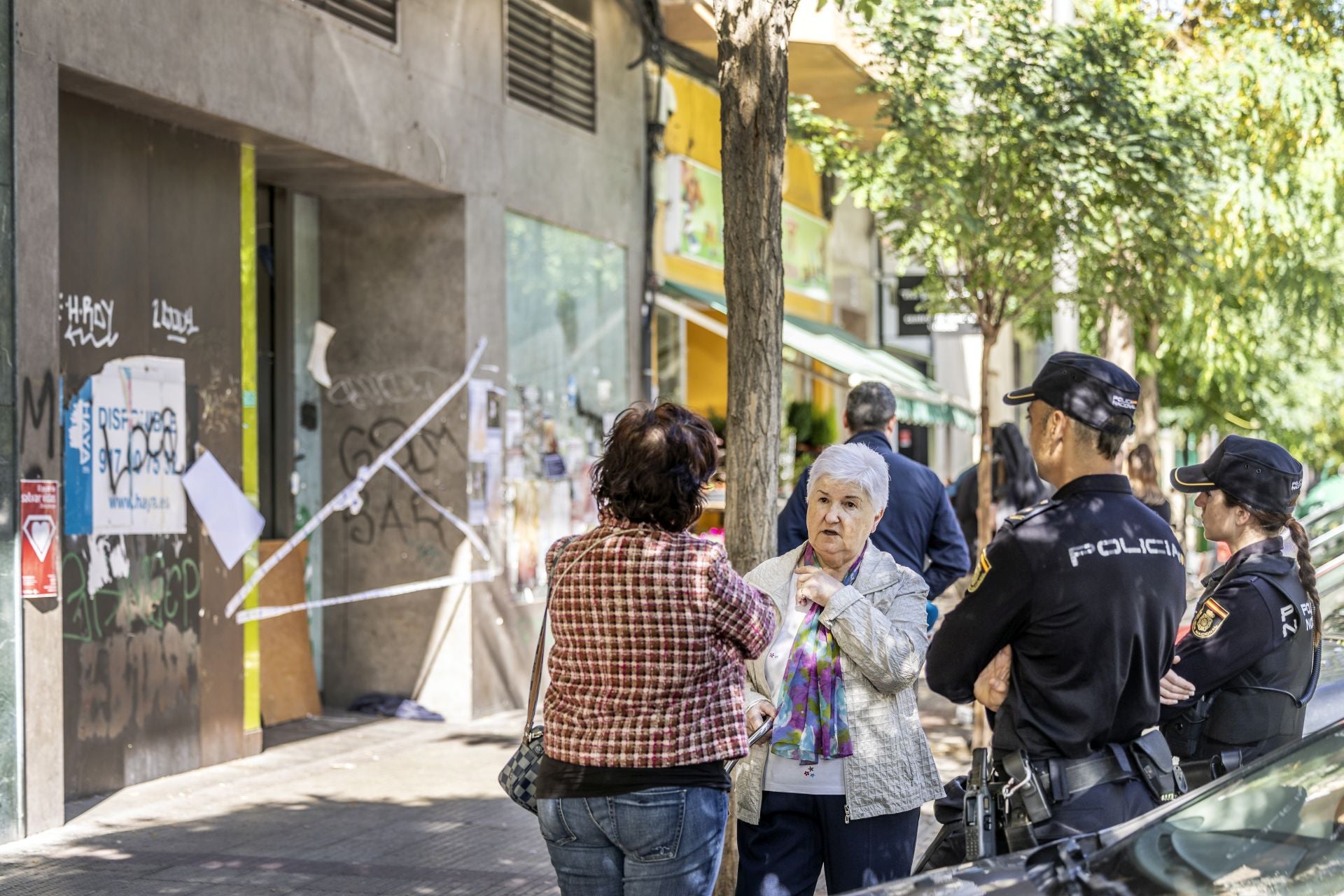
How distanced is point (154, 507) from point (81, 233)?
4.67 feet

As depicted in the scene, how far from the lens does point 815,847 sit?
4.18 meters

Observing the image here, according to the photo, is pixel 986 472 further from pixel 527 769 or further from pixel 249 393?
pixel 527 769

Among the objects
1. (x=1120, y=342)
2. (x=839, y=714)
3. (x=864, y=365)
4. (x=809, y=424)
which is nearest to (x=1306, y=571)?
(x=839, y=714)

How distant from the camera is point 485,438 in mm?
11133

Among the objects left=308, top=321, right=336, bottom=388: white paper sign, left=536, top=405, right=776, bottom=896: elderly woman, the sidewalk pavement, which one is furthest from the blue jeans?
left=308, top=321, right=336, bottom=388: white paper sign

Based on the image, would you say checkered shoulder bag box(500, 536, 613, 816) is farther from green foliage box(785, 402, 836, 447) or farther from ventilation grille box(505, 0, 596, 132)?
green foliage box(785, 402, 836, 447)

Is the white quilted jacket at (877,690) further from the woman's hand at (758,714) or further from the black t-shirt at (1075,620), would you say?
the black t-shirt at (1075,620)

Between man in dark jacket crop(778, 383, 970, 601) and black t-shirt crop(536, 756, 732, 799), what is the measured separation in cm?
304

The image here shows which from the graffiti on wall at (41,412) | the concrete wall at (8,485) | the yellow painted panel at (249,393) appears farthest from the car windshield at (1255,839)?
the yellow painted panel at (249,393)

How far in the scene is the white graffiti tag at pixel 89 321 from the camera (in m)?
7.79

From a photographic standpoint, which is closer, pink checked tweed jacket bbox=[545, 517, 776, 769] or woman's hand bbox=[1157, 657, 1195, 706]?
pink checked tweed jacket bbox=[545, 517, 776, 769]

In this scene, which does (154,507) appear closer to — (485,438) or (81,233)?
(81,233)

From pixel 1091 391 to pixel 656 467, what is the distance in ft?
3.21

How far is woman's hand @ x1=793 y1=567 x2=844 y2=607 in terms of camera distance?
397cm
